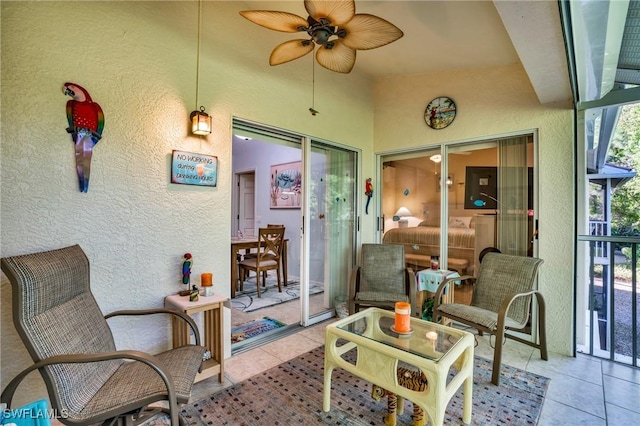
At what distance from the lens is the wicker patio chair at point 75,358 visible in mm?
1253

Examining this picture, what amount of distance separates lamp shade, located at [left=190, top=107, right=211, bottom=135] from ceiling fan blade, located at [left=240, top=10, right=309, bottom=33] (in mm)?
872

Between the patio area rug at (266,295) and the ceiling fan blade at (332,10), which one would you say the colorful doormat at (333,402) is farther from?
the ceiling fan blade at (332,10)

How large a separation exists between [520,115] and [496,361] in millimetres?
2357

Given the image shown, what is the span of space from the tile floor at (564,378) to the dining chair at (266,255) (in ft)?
5.18

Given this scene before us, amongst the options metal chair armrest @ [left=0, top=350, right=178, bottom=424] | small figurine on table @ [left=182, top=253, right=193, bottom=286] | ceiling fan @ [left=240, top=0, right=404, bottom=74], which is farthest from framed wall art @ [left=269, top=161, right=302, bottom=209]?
metal chair armrest @ [left=0, top=350, right=178, bottom=424]

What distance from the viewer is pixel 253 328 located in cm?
316

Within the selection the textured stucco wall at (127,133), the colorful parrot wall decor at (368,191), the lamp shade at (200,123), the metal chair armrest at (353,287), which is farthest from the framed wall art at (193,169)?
the colorful parrot wall decor at (368,191)

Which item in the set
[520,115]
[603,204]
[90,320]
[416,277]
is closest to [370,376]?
[90,320]

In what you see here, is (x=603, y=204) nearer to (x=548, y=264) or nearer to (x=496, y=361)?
(x=548, y=264)

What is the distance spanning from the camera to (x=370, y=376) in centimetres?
163

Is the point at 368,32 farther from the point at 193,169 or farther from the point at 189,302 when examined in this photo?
the point at 189,302

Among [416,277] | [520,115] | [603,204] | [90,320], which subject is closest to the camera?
[90,320]

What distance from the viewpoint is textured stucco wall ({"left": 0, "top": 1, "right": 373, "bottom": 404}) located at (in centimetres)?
165

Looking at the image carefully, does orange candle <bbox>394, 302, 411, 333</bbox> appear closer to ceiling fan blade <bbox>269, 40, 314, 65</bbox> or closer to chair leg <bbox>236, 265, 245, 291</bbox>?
ceiling fan blade <bbox>269, 40, 314, 65</bbox>
